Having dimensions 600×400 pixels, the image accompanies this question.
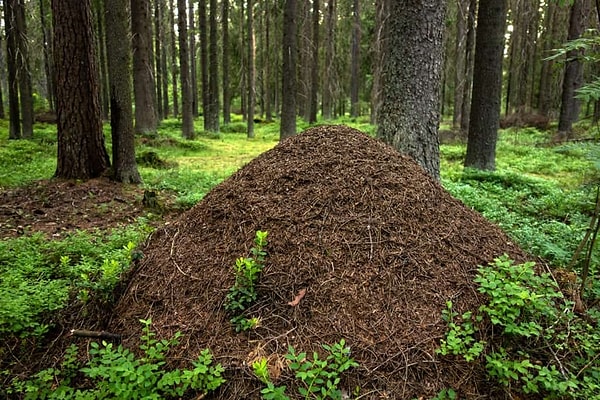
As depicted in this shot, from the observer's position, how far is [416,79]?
506 centimetres

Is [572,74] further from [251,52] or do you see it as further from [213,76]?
[213,76]

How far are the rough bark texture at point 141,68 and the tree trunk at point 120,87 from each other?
7041 mm

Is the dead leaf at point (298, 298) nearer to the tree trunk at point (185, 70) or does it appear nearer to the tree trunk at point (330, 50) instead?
the tree trunk at point (330, 50)

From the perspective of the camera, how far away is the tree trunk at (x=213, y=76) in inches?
696

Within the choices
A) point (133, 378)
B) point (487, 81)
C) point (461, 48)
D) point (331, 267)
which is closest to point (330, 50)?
point (461, 48)

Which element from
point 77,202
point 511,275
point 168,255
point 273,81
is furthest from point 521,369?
point 273,81

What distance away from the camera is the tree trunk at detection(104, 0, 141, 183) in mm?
6742

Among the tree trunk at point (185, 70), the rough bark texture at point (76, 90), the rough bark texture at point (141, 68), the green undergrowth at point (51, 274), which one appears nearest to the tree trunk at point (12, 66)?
the rough bark texture at point (141, 68)

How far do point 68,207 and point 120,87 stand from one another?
222cm

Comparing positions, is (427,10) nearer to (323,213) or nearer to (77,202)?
(323,213)

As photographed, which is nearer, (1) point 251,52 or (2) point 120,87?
(2) point 120,87

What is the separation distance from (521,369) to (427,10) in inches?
162

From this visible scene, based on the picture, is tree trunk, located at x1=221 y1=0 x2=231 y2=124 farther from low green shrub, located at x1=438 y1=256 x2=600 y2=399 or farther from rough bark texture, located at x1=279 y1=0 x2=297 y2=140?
low green shrub, located at x1=438 y1=256 x2=600 y2=399

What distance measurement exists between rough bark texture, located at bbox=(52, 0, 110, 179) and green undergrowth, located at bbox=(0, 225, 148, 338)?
2600mm
